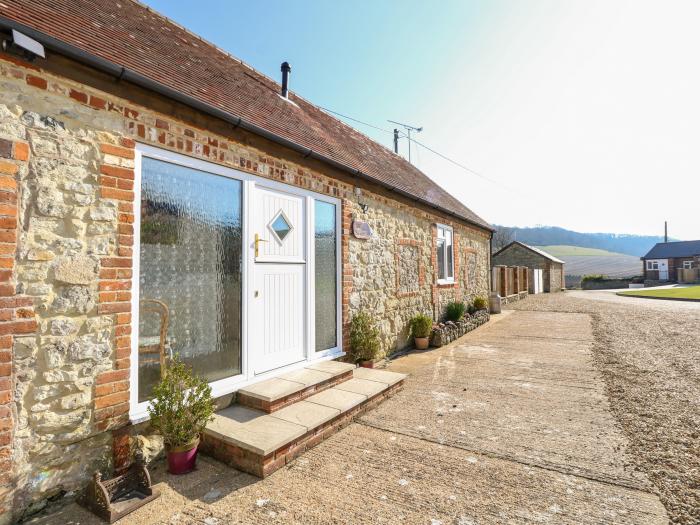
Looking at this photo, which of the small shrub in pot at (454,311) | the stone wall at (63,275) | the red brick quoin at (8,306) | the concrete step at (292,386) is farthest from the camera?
the small shrub in pot at (454,311)

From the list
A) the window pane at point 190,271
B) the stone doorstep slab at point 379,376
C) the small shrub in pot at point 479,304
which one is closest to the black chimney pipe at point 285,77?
the window pane at point 190,271

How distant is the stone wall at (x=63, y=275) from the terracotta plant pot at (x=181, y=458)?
0.39 meters

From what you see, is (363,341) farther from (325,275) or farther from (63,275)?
(63,275)

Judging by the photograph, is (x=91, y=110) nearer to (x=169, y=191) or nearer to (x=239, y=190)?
(x=169, y=191)

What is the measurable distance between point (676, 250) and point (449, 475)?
54.7 meters

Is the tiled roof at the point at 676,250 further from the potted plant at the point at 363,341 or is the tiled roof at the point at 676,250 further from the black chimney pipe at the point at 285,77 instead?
the black chimney pipe at the point at 285,77

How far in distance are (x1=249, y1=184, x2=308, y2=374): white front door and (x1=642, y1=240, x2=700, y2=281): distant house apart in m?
48.9

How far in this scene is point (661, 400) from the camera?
4664 mm

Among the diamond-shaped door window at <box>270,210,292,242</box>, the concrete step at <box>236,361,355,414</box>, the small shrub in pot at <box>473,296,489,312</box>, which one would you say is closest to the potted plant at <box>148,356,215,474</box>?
the concrete step at <box>236,361,355,414</box>

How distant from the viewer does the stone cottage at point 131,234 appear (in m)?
2.58

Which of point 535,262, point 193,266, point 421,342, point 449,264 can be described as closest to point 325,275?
point 193,266

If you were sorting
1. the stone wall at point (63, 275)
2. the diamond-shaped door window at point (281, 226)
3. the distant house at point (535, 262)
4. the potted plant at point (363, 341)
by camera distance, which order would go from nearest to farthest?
1. the stone wall at point (63, 275)
2. the diamond-shaped door window at point (281, 226)
3. the potted plant at point (363, 341)
4. the distant house at point (535, 262)

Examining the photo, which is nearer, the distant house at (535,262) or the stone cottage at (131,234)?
the stone cottage at (131,234)

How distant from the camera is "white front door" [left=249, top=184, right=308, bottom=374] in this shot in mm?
4363
